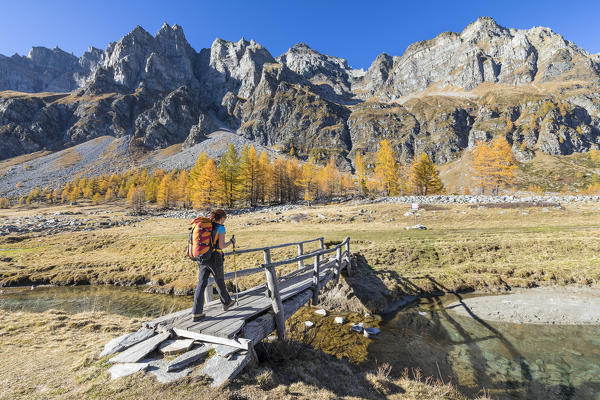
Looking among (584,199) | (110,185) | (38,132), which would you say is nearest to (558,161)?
(584,199)

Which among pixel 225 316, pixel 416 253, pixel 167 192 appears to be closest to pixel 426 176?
pixel 416 253

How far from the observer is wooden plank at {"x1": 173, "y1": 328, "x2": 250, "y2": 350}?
582 centimetres

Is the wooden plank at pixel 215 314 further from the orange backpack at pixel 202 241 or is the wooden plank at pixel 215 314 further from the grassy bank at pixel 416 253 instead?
the grassy bank at pixel 416 253

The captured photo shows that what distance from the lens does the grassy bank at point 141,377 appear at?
15.4ft

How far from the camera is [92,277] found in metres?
20.8

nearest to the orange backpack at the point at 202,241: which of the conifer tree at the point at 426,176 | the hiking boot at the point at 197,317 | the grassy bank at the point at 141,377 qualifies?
the hiking boot at the point at 197,317

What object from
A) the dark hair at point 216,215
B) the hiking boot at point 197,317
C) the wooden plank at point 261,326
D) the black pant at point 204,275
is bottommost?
the wooden plank at point 261,326

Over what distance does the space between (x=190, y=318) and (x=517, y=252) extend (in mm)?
23928

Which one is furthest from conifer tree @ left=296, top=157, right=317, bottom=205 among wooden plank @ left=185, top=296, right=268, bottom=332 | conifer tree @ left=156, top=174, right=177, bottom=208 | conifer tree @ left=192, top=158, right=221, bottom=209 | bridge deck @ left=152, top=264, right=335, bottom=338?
wooden plank @ left=185, top=296, right=268, bottom=332

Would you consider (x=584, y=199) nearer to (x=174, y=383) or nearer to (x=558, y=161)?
(x=174, y=383)

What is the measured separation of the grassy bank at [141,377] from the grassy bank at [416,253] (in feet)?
30.7

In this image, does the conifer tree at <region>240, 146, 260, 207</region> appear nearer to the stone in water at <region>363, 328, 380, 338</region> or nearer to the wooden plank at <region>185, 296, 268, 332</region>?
the stone in water at <region>363, 328, 380, 338</region>

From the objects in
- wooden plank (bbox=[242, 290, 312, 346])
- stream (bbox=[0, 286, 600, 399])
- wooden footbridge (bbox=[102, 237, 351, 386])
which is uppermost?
wooden footbridge (bbox=[102, 237, 351, 386])

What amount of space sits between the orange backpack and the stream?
20.7ft
